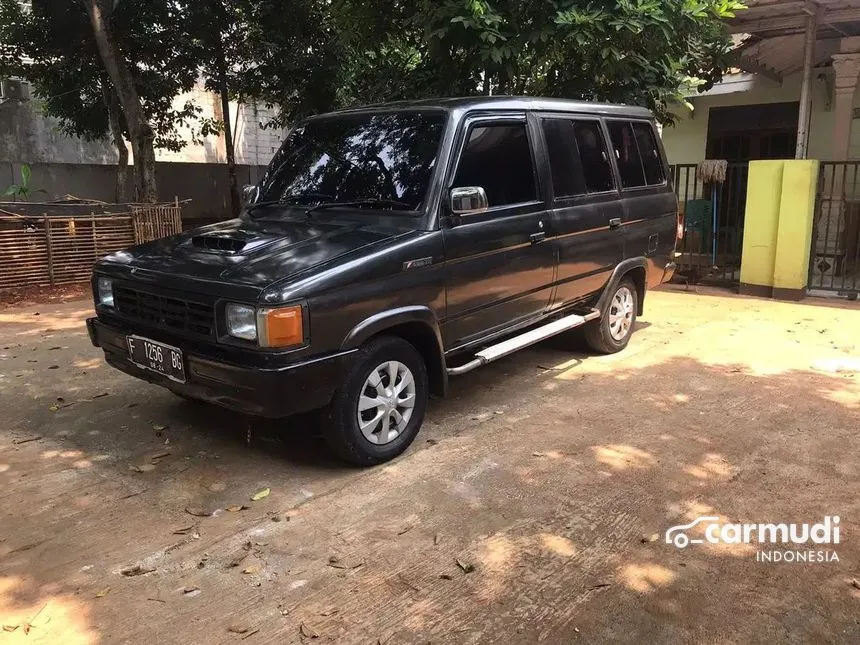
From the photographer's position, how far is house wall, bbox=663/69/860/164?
39.1 ft

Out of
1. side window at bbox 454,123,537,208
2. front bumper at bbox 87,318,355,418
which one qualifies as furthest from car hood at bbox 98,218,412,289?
side window at bbox 454,123,537,208

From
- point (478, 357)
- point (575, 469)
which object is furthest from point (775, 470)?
point (478, 357)

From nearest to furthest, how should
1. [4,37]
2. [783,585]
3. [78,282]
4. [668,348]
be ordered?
1. [783,585]
2. [668,348]
3. [78,282]
4. [4,37]

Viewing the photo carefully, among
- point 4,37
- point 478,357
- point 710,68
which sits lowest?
point 478,357

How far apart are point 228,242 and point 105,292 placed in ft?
2.94

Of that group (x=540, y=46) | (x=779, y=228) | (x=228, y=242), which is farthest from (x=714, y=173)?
(x=228, y=242)

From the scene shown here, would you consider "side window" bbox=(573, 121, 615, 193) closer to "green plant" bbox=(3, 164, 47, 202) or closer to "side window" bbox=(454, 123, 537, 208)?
"side window" bbox=(454, 123, 537, 208)

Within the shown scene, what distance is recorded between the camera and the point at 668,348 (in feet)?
21.2

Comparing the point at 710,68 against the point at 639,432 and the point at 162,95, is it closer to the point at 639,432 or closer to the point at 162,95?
the point at 639,432

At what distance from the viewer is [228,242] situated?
3.96 m

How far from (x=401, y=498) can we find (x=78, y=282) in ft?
25.7

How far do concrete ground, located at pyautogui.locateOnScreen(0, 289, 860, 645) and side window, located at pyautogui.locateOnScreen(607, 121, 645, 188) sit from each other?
1705 mm

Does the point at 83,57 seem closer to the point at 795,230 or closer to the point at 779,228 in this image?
the point at 779,228

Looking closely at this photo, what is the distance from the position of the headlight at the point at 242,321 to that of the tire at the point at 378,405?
56cm
